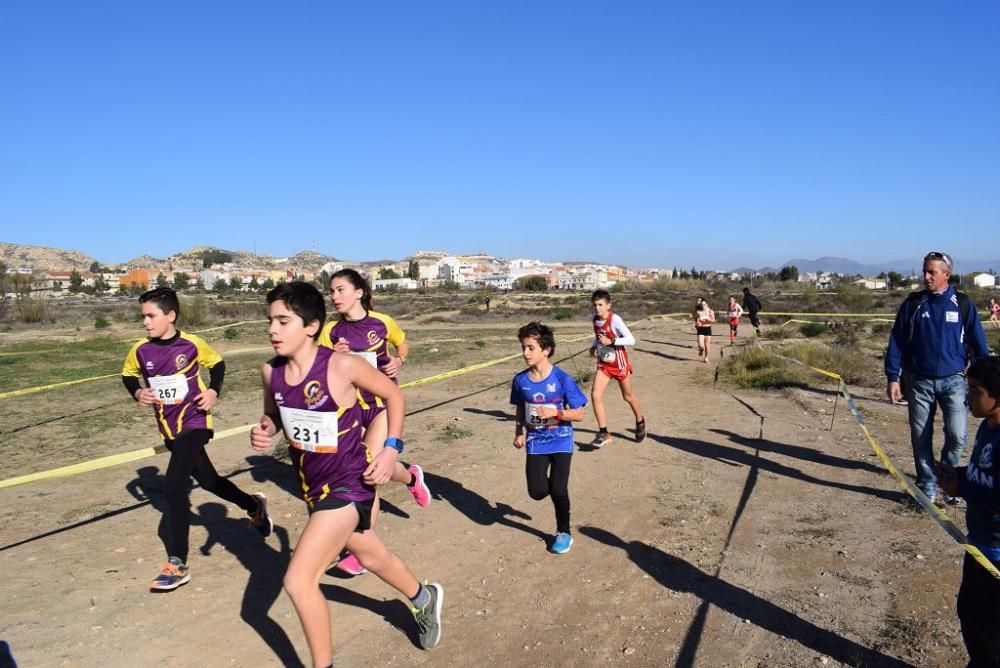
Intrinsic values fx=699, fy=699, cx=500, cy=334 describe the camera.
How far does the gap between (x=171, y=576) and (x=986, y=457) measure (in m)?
4.92

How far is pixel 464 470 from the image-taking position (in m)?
7.89

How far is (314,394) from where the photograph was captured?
11.5ft

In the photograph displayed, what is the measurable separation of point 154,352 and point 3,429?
794 cm

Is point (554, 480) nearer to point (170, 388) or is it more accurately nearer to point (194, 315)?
point (170, 388)

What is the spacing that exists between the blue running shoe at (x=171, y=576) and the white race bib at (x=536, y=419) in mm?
2699

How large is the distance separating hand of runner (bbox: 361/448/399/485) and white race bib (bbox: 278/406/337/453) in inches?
8.1

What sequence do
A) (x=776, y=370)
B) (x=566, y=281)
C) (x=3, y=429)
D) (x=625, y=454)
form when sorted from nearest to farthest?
(x=625, y=454) → (x=3, y=429) → (x=776, y=370) → (x=566, y=281)

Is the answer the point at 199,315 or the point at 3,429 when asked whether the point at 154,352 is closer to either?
the point at 3,429

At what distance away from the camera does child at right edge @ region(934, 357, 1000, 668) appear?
123 inches

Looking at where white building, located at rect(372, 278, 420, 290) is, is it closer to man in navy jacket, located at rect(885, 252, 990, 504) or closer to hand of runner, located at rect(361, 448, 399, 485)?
man in navy jacket, located at rect(885, 252, 990, 504)

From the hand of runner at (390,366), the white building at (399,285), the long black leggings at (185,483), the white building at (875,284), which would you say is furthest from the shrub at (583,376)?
the white building at (399,285)

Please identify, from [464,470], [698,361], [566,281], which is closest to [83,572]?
[464,470]

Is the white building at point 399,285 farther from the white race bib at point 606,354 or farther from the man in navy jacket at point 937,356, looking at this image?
the man in navy jacket at point 937,356

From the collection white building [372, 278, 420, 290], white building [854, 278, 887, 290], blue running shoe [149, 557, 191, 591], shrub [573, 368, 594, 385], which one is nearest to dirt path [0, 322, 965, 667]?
blue running shoe [149, 557, 191, 591]
